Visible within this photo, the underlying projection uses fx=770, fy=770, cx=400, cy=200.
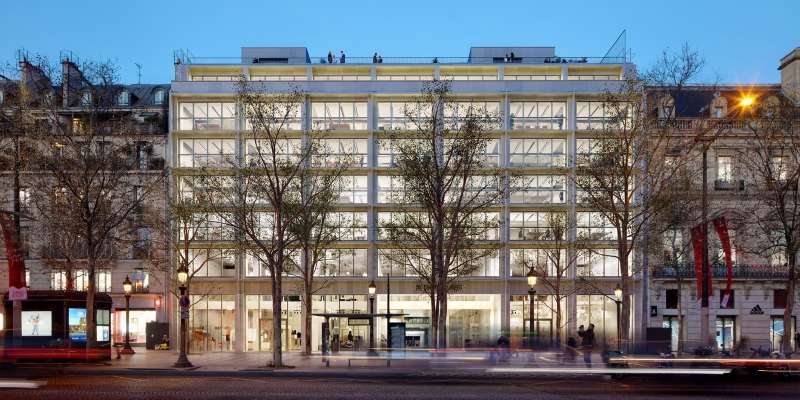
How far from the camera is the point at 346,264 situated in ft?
178

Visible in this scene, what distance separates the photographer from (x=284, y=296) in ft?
177

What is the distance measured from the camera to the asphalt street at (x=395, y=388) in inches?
824

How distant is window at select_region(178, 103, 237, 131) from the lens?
54.7 meters

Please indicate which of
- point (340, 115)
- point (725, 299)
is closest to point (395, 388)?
point (725, 299)

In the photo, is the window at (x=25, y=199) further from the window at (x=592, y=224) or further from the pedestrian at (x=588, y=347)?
the window at (x=592, y=224)

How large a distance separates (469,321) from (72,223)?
27.5m

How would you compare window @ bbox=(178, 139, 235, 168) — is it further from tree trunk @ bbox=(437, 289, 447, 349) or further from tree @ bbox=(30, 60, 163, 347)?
tree trunk @ bbox=(437, 289, 447, 349)

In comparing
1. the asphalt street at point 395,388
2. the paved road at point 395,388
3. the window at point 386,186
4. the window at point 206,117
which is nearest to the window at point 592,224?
the window at point 386,186

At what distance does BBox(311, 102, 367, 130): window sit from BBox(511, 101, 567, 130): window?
35.8ft

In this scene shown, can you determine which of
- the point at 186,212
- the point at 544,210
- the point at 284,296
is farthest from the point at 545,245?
the point at 186,212

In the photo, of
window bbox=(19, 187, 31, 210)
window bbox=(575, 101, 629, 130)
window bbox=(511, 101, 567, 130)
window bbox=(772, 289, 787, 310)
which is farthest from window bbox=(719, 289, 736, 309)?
window bbox=(19, 187, 31, 210)

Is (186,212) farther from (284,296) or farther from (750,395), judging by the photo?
(750,395)

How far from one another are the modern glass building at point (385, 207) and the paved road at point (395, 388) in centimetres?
2602

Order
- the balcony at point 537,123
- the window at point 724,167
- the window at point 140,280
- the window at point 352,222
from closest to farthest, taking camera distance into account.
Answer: the window at point 724,167
the window at point 352,222
the window at point 140,280
the balcony at point 537,123
